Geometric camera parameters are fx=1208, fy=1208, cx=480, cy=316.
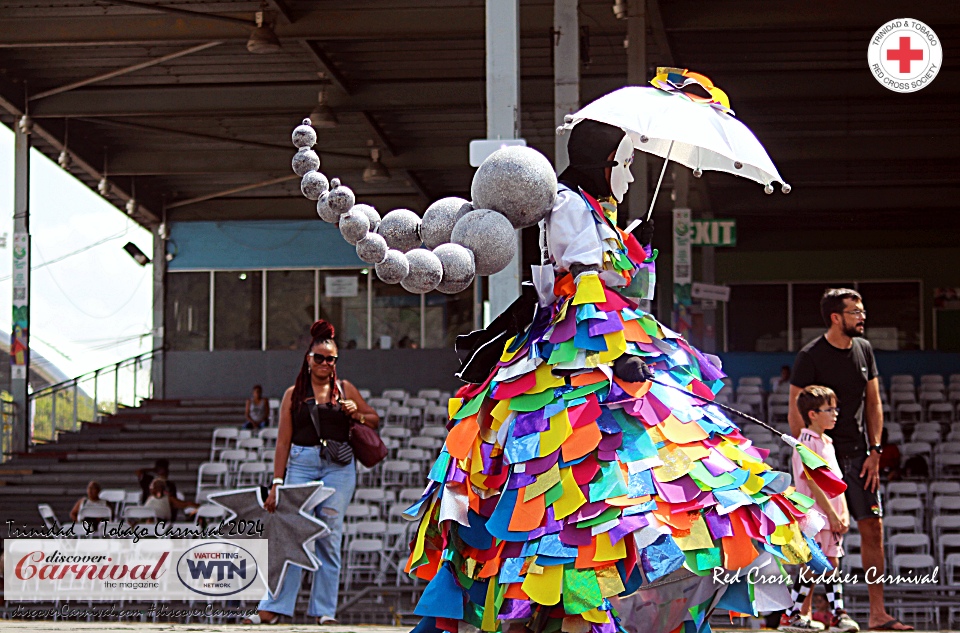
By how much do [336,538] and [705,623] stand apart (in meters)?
3.11

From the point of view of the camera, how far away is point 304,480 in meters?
5.92

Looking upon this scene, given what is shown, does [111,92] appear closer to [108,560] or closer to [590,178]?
[108,560]

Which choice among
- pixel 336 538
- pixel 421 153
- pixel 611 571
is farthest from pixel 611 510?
pixel 421 153

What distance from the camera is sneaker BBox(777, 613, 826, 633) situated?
16.6ft

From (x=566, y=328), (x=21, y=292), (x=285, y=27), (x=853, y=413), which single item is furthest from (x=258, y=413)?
(x=566, y=328)

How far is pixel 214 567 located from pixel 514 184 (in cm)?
380

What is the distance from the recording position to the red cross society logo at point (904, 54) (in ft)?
42.5

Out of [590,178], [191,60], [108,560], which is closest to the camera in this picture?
[590,178]

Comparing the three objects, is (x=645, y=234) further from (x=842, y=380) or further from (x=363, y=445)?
(x=363, y=445)

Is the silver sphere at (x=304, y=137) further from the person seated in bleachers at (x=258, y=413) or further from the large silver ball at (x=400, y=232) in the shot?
the person seated in bleachers at (x=258, y=413)

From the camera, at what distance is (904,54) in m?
13.2

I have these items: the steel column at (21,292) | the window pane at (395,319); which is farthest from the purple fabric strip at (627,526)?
the window pane at (395,319)

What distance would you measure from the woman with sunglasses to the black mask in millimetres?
2740

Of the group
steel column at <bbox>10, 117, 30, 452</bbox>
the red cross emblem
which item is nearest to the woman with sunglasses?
the red cross emblem
